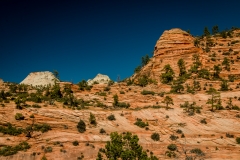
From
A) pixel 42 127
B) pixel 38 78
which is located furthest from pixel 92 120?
pixel 38 78

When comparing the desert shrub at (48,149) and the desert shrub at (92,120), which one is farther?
the desert shrub at (92,120)

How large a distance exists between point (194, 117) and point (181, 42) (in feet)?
160

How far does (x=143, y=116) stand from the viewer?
169 ft

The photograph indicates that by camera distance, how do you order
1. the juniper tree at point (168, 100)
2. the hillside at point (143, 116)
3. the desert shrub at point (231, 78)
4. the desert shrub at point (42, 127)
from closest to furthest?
1. the hillside at point (143, 116)
2. the desert shrub at point (42, 127)
3. the juniper tree at point (168, 100)
4. the desert shrub at point (231, 78)

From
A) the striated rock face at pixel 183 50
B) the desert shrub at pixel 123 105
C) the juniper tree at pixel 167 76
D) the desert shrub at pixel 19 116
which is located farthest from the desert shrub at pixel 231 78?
the desert shrub at pixel 19 116

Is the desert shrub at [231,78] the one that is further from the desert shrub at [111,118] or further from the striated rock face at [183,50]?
the desert shrub at [111,118]

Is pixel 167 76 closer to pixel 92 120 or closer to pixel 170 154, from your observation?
pixel 92 120

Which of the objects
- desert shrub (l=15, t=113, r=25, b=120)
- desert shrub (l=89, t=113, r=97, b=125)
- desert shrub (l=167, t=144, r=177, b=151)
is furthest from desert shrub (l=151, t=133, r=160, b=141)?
desert shrub (l=15, t=113, r=25, b=120)

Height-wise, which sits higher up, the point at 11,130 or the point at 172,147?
the point at 11,130

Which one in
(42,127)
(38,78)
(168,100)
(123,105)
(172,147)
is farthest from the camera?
(38,78)

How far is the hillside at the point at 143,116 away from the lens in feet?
123

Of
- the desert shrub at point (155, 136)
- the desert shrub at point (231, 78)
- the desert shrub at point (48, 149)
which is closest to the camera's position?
the desert shrub at point (48, 149)

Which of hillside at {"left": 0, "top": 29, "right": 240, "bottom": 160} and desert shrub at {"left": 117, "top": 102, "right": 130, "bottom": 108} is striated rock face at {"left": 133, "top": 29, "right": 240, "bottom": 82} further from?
desert shrub at {"left": 117, "top": 102, "right": 130, "bottom": 108}

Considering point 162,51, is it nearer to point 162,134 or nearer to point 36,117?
point 162,134
